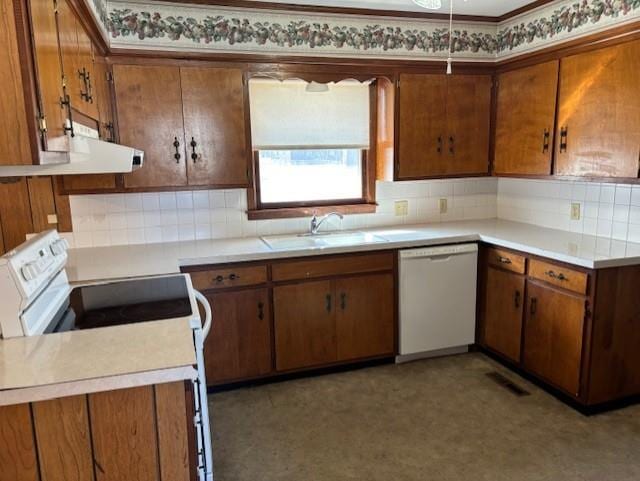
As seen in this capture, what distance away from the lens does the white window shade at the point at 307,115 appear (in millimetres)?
3305

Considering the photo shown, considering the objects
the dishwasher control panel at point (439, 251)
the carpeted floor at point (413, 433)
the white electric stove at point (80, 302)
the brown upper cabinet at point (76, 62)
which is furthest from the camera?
the dishwasher control panel at point (439, 251)

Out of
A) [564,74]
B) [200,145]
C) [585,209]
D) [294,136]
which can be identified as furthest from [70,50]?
[585,209]

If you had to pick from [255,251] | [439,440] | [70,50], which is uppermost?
[70,50]

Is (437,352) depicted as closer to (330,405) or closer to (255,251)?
(330,405)

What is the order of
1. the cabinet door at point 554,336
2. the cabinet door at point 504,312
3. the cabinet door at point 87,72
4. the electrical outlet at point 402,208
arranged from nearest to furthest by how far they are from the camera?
the cabinet door at point 87,72 < the cabinet door at point 554,336 < the cabinet door at point 504,312 < the electrical outlet at point 402,208

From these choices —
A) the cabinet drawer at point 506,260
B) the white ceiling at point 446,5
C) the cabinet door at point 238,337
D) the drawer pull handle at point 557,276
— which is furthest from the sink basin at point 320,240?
the white ceiling at point 446,5

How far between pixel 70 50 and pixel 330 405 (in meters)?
2.32

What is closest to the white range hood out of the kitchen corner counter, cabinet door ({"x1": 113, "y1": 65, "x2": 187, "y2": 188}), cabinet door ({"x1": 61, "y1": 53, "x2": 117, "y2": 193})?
cabinet door ({"x1": 61, "y1": 53, "x2": 117, "y2": 193})

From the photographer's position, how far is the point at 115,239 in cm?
315

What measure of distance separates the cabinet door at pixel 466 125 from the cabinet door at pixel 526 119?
102mm

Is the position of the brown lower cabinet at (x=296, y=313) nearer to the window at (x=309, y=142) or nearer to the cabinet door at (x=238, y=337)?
the cabinet door at (x=238, y=337)

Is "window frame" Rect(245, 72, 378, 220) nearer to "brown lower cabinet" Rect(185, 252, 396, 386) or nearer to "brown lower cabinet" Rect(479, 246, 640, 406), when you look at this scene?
"brown lower cabinet" Rect(185, 252, 396, 386)

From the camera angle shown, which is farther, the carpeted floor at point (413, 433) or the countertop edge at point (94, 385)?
the carpeted floor at point (413, 433)

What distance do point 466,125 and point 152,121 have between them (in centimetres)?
231
